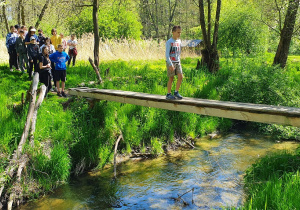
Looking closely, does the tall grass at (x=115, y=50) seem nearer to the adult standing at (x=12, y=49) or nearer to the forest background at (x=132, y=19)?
the forest background at (x=132, y=19)

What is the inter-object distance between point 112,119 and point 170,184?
101 inches

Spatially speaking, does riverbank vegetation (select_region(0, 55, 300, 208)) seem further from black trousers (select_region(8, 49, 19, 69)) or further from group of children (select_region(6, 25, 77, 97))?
group of children (select_region(6, 25, 77, 97))

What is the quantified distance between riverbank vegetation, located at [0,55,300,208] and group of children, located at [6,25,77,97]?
1.53ft

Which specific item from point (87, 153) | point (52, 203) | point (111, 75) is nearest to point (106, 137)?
point (87, 153)

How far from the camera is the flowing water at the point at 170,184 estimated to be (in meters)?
5.46

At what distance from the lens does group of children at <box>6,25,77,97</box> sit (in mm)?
8289

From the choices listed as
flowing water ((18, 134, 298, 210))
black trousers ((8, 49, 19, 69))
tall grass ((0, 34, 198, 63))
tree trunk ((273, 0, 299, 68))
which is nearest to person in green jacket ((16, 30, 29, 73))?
black trousers ((8, 49, 19, 69))

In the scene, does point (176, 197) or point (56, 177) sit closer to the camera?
point (176, 197)

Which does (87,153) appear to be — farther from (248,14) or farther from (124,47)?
(248,14)

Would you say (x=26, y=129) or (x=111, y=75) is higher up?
(x=111, y=75)

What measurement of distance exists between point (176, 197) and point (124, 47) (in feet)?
34.9

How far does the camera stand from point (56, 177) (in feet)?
20.1

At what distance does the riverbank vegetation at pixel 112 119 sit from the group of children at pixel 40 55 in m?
0.47

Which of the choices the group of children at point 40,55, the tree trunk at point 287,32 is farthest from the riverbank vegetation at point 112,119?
the tree trunk at point 287,32
